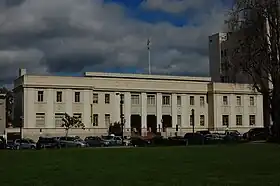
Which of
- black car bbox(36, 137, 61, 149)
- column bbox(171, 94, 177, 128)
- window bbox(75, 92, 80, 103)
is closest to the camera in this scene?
black car bbox(36, 137, 61, 149)

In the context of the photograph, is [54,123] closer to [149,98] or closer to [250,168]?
[149,98]

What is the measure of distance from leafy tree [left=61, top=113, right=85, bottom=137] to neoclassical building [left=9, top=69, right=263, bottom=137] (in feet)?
3.77

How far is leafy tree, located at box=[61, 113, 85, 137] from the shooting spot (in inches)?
3413

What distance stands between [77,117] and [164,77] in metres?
21.9

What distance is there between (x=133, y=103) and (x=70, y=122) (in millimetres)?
13926

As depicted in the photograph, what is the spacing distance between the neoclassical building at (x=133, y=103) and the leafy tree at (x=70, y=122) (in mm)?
1150

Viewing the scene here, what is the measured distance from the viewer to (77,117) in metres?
89.9

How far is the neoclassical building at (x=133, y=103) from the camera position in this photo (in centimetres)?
8812

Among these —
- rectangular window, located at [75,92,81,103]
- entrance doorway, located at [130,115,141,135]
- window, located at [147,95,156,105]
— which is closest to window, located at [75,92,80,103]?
rectangular window, located at [75,92,81,103]

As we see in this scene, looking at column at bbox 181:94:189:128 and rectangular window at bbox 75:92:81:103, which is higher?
rectangular window at bbox 75:92:81:103

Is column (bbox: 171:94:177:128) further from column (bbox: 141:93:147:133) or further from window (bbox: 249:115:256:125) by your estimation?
window (bbox: 249:115:256:125)

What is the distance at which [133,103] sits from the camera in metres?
96.1

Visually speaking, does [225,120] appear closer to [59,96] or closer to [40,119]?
[59,96]

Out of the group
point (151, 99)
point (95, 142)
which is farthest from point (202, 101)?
point (95, 142)
